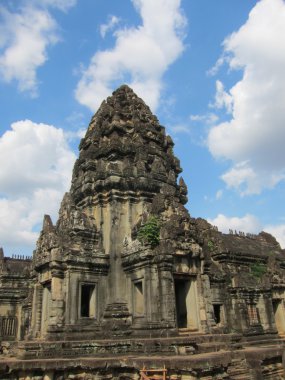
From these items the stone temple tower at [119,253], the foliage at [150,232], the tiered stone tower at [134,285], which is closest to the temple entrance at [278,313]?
the tiered stone tower at [134,285]

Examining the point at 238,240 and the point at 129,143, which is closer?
the point at 129,143

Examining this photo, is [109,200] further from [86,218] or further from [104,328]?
[104,328]

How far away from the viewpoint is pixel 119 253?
14.9m

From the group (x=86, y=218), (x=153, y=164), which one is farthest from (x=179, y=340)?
(x=153, y=164)

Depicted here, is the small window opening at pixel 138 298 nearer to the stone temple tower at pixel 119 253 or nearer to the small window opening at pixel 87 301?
the stone temple tower at pixel 119 253

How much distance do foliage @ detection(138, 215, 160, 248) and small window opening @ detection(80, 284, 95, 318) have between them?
9.21 ft

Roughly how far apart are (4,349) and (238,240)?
15.5 metres

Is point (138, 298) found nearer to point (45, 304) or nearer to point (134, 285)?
point (134, 285)

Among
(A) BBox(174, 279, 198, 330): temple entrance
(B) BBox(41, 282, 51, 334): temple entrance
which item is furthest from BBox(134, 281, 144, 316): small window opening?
(B) BBox(41, 282, 51, 334): temple entrance

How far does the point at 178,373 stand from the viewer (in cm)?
902

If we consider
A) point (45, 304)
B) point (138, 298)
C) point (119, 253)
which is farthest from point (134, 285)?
point (45, 304)

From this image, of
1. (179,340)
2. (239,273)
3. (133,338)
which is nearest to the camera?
(179,340)

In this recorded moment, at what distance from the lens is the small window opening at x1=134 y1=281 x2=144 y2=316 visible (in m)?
13.9

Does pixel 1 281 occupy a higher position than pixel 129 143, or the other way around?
pixel 129 143
